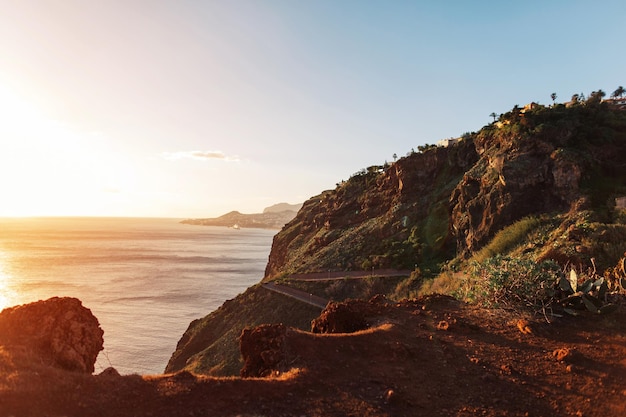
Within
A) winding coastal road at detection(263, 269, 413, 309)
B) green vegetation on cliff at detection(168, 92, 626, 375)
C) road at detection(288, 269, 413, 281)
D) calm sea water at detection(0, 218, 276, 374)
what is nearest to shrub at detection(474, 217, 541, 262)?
green vegetation on cliff at detection(168, 92, 626, 375)

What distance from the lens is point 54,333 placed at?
9.20 m

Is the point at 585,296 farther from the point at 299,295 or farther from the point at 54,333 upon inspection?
the point at 299,295

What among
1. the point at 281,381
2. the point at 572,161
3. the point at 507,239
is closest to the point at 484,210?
the point at 507,239

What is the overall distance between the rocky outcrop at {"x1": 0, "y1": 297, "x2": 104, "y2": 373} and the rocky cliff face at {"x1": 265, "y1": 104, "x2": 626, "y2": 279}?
112 ft

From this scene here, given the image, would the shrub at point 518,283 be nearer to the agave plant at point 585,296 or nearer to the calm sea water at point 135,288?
the agave plant at point 585,296

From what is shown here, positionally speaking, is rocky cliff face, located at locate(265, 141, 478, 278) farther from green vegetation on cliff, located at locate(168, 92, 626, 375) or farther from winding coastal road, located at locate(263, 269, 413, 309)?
winding coastal road, located at locate(263, 269, 413, 309)

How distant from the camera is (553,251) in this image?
24.0 m

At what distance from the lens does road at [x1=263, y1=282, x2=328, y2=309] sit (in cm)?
3909

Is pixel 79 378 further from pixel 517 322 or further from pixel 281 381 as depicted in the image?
pixel 517 322

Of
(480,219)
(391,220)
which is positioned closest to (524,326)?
(480,219)

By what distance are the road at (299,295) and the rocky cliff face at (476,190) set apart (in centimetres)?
705

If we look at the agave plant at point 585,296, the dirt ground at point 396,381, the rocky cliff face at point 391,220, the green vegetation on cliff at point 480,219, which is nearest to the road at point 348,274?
the green vegetation on cliff at point 480,219

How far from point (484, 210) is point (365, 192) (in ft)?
90.8

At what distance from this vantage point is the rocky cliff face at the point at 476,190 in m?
35.5
